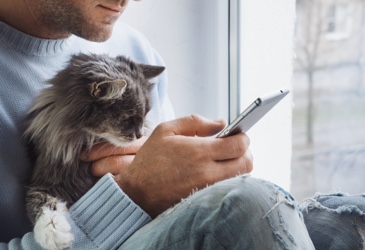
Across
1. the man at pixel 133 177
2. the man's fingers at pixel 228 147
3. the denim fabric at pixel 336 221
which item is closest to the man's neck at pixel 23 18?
the man at pixel 133 177

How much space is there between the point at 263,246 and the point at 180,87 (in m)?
1.31

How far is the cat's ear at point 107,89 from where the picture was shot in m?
1.13

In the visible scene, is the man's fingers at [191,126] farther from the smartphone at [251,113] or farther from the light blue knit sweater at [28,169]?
the light blue knit sweater at [28,169]

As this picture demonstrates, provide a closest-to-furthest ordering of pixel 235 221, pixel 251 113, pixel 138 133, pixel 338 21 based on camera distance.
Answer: pixel 235 221, pixel 251 113, pixel 138 133, pixel 338 21

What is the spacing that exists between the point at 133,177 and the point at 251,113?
0.96ft

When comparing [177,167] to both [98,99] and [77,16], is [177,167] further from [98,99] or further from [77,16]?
[77,16]

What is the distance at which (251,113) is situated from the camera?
101 centimetres

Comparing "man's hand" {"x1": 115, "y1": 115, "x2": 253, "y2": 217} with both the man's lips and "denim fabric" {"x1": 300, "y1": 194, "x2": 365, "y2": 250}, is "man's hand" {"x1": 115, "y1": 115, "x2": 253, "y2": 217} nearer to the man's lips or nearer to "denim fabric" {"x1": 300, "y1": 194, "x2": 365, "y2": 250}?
"denim fabric" {"x1": 300, "y1": 194, "x2": 365, "y2": 250}

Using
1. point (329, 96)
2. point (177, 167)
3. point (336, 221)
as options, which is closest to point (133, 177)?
point (177, 167)

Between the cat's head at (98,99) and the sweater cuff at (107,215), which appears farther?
the cat's head at (98,99)

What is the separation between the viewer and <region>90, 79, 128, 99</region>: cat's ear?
3.72ft

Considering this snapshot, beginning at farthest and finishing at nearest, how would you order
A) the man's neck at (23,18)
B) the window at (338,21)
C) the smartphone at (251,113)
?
the window at (338,21), the man's neck at (23,18), the smartphone at (251,113)

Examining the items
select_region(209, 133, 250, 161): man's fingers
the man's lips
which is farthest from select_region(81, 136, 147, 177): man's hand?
the man's lips

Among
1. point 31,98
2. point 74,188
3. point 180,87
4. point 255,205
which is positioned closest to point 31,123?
point 31,98
